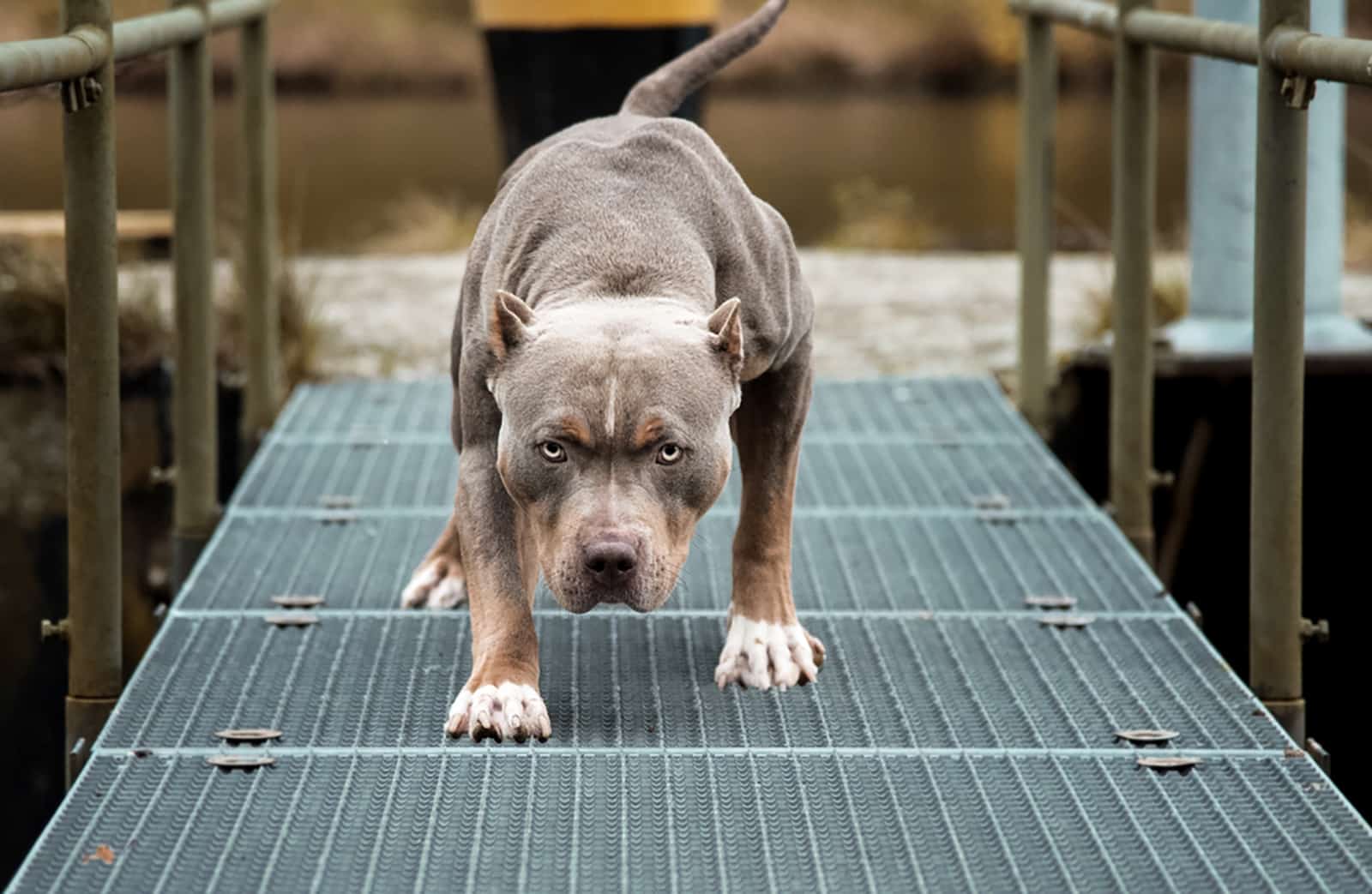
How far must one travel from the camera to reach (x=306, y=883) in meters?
2.99

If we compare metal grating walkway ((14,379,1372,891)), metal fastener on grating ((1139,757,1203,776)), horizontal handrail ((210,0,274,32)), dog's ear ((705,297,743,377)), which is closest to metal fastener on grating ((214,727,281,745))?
metal grating walkway ((14,379,1372,891))

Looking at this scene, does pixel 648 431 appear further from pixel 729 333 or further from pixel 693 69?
pixel 693 69

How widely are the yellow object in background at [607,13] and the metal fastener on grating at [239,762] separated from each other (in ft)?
13.2

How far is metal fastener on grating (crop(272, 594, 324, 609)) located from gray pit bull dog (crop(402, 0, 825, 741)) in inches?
8.6

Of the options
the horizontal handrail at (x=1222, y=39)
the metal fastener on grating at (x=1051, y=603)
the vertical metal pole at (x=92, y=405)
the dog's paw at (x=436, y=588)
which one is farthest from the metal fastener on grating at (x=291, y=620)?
the horizontal handrail at (x=1222, y=39)

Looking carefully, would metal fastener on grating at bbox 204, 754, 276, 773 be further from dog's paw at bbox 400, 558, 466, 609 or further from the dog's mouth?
dog's paw at bbox 400, 558, 466, 609

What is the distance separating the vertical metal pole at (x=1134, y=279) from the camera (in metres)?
5.12

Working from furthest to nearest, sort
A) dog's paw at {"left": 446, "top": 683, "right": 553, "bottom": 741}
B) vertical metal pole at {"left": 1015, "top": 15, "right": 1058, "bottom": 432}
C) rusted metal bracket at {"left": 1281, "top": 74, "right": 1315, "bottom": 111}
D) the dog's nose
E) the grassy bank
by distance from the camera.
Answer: the grassy bank → vertical metal pole at {"left": 1015, "top": 15, "right": 1058, "bottom": 432} → rusted metal bracket at {"left": 1281, "top": 74, "right": 1315, "bottom": 111} → dog's paw at {"left": 446, "top": 683, "right": 553, "bottom": 741} → the dog's nose

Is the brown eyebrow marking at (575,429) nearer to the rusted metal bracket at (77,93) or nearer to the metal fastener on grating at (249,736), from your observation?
the metal fastener on grating at (249,736)

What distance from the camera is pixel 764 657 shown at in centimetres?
391

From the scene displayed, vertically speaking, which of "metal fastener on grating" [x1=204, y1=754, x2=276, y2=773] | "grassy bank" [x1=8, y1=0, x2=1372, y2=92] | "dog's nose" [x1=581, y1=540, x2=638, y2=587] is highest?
"grassy bank" [x1=8, y1=0, x2=1372, y2=92]

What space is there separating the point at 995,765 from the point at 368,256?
8.48 meters

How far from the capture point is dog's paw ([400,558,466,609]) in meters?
4.46

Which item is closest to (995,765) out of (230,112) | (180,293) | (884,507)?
(884,507)
